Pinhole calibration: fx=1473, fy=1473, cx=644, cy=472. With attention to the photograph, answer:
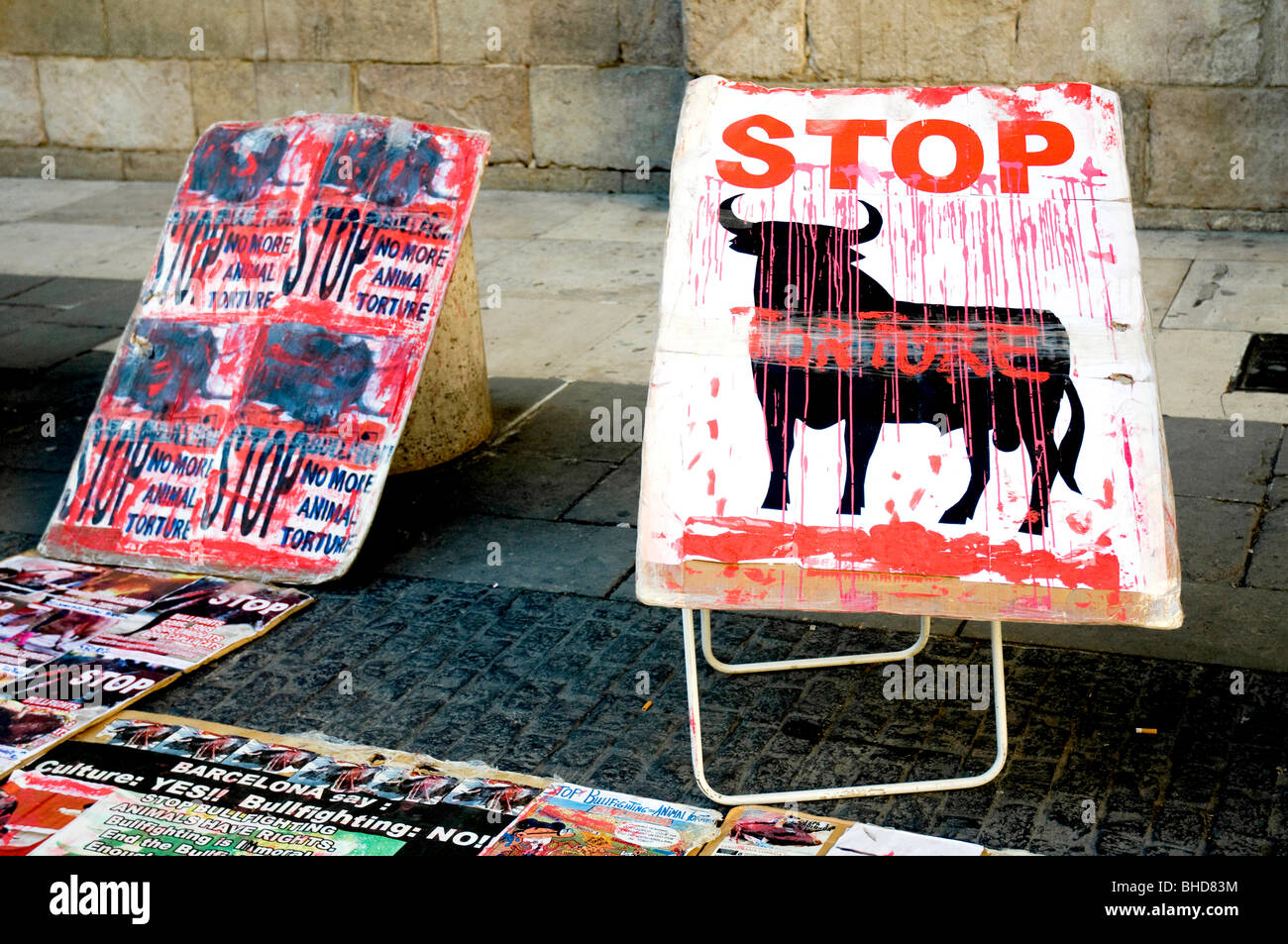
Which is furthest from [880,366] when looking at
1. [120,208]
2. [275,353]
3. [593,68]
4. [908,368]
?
[120,208]

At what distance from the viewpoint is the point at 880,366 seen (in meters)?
2.84

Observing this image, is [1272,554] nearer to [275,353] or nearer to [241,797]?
[241,797]

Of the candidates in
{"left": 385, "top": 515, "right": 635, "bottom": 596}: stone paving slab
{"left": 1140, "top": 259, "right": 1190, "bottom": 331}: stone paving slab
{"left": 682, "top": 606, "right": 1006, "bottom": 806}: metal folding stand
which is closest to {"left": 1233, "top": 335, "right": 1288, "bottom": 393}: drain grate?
{"left": 1140, "top": 259, "right": 1190, "bottom": 331}: stone paving slab

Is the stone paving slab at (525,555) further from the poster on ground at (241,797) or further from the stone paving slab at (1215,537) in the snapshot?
the stone paving slab at (1215,537)

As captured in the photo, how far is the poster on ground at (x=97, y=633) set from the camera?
3.31 m

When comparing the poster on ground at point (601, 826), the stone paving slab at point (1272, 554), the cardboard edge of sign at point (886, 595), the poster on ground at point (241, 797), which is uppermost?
the cardboard edge of sign at point (886, 595)

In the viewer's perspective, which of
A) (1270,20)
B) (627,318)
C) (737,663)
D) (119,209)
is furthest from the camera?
(119,209)

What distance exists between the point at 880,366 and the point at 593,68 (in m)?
5.76

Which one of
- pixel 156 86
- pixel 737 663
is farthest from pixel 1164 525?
pixel 156 86

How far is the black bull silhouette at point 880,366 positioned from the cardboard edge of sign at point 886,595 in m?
0.12

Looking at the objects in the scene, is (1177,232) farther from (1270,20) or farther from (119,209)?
(119,209)

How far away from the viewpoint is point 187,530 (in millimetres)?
4066

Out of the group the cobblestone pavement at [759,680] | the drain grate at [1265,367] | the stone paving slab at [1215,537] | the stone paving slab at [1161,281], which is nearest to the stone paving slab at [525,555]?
the cobblestone pavement at [759,680]

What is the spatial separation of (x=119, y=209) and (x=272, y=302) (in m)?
4.67
